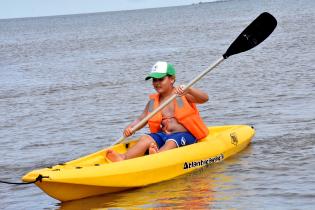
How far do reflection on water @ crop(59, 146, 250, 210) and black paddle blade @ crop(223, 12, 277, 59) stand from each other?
1770 mm

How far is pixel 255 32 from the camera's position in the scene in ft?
34.7

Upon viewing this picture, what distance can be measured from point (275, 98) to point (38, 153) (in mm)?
5368

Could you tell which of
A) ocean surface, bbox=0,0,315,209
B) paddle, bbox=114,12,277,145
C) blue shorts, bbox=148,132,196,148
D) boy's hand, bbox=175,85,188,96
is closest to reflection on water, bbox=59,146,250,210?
ocean surface, bbox=0,0,315,209

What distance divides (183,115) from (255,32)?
5.55ft

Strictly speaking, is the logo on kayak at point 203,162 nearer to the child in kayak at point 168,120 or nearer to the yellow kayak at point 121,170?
the yellow kayak at point 121,170

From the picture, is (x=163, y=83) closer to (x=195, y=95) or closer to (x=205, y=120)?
(x=195, y=95)

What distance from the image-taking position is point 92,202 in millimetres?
8820

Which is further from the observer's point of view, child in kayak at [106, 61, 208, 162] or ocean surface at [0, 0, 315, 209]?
child in kayak at [106, 61, 208, 162]

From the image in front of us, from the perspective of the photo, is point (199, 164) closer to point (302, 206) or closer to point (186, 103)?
point (186, 103)

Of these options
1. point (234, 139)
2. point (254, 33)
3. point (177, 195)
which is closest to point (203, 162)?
point (234, 139)

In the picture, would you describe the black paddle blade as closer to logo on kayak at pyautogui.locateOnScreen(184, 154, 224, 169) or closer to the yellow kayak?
the yellow kayak

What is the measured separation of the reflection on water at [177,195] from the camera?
8.55m

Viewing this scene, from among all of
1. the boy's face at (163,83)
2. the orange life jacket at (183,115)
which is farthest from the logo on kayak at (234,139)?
the boy's face at (163,83)

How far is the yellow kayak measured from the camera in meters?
8.45
